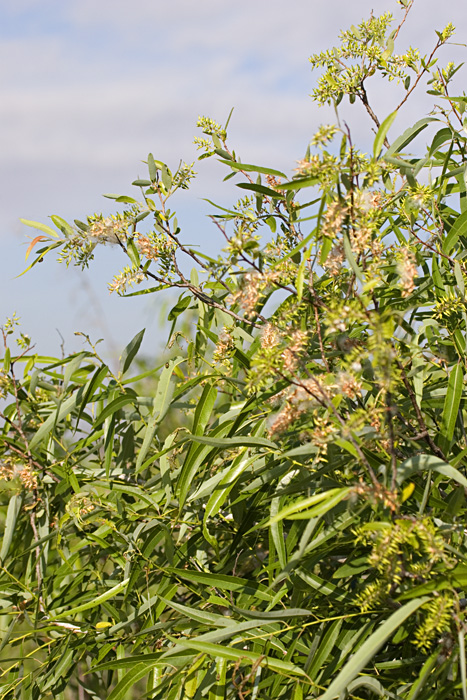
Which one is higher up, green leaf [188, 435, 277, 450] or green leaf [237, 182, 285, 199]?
green leaf [237, 182, 285, 199]

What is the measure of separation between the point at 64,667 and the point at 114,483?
31cm

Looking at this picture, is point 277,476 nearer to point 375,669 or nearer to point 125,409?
point 375,669

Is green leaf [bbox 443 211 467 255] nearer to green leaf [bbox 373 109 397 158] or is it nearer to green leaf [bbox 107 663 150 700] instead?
green leaf [bbox 373 109 397 158]

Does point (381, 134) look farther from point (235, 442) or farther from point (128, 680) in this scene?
point (128, 680)

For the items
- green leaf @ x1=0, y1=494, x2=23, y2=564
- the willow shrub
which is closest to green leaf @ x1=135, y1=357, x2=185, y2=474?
the willow shrub

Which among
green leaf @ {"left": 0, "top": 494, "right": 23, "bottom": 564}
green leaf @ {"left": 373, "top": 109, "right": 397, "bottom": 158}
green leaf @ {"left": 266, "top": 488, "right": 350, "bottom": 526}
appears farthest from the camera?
green leaf @ {"left": 0, "top": 494, "right": 23, "bottom": 564}

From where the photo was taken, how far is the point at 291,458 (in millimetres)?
832

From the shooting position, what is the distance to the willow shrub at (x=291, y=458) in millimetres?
691

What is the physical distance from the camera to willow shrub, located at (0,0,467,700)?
2.27 ft

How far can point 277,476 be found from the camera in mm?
929

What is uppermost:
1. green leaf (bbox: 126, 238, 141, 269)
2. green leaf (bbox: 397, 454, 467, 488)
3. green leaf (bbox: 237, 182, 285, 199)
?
green leaf (bbox: 237, 182, 285, 199)

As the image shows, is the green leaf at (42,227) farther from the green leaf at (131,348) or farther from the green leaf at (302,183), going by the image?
the green leaf at (302,183)

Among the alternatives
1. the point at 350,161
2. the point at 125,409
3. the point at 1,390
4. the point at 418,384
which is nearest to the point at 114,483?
the point at 125,409

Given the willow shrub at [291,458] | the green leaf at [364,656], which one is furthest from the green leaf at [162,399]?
the green leaf at [364,656]
